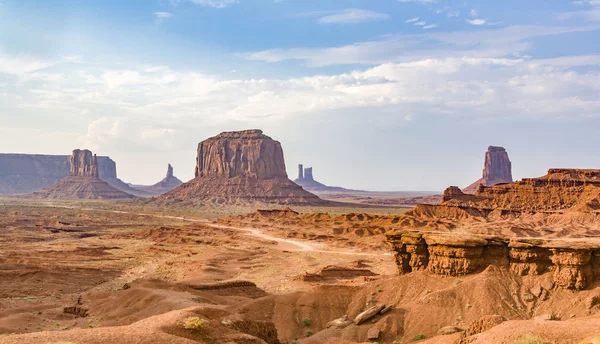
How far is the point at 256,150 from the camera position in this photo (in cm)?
19375

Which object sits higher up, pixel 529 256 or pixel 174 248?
pixel 529 256

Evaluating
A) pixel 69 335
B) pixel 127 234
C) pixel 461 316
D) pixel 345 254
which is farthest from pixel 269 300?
pixel 127 234

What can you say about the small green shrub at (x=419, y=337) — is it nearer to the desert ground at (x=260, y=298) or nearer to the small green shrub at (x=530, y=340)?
the desert ground at (x=260, y=298)

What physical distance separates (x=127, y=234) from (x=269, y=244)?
2658 centimetres

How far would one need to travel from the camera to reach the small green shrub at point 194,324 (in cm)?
1669

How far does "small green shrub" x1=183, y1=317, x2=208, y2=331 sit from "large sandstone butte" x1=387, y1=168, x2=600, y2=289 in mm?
15081

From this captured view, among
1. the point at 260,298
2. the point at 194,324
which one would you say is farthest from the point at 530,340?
the point at 260,298

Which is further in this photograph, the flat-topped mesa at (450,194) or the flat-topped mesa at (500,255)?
the flat-topped mesa at (450,194)

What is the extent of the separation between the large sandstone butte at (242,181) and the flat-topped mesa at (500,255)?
141 m

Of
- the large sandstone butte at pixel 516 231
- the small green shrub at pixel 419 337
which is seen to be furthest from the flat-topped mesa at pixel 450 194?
the small green shrub at pixel 419 337

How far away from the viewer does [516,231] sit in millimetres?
75750

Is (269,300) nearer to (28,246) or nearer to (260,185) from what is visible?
(28,246)

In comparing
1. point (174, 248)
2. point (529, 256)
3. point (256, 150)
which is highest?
point (256, 150)

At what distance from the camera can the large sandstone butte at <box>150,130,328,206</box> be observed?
176 metres
